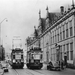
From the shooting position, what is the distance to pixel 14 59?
135ft

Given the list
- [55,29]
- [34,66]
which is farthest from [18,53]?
[55,29]

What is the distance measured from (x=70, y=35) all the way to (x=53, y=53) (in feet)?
55.8

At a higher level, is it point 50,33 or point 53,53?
point 50,33

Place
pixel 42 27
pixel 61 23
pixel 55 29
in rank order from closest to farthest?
1. pixel 61 23
2. pixel 55 29
3. pixel 42 27

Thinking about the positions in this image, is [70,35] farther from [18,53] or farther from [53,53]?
[53,53]

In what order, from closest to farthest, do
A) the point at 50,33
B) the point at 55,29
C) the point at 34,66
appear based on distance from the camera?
the point at 34,66 < the point at 55,29 < the point at 50,33

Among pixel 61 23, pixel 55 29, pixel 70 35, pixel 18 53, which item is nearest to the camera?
pixel 18 53

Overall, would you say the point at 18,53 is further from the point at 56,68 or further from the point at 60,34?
the point at 60,34

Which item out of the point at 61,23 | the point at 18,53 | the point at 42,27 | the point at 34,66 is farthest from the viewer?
the point at 42,27

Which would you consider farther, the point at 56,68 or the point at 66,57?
the point at 66,57

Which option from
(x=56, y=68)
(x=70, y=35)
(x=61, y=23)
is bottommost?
(x=56, y=68)

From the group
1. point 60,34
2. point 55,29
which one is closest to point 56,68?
point 60,34

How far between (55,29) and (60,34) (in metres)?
5.94

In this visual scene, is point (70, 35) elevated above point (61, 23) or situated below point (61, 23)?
below
